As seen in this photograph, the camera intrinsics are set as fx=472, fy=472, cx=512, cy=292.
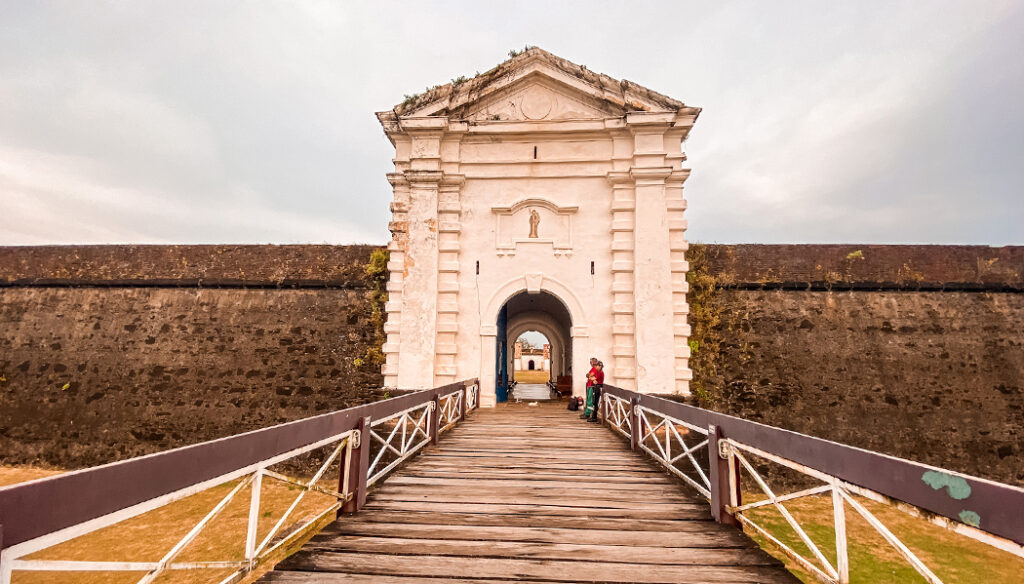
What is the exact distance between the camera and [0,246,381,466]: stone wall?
34.7 feet

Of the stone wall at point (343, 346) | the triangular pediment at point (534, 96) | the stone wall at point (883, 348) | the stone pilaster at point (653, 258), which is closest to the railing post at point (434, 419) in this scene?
the stone wall at point (343, 346)

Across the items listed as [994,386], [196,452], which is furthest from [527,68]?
[994,386]

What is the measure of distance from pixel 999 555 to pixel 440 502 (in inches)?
373

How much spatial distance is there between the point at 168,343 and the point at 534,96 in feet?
33.9

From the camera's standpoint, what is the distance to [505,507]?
4113mm

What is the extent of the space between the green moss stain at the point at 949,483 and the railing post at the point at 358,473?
12.2 ft

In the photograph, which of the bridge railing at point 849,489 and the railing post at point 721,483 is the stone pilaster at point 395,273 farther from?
the railing post at point 721,483

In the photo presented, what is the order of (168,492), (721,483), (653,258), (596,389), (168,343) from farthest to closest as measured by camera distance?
1. (168,343)
2. (653,258)
3. (596,389)
4. (721,483)
5. (168,492)

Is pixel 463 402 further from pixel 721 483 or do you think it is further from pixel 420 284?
pixel 721 483

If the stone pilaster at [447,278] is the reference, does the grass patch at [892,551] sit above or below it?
below

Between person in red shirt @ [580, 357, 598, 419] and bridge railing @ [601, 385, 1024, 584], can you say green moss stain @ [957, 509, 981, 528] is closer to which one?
bridge railing @ [601, 385, 1024, 584]

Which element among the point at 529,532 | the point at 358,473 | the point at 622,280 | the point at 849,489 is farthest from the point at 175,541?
the point at 849,489

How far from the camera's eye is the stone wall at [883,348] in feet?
31.4

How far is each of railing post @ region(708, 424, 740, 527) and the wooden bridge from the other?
15 mm
